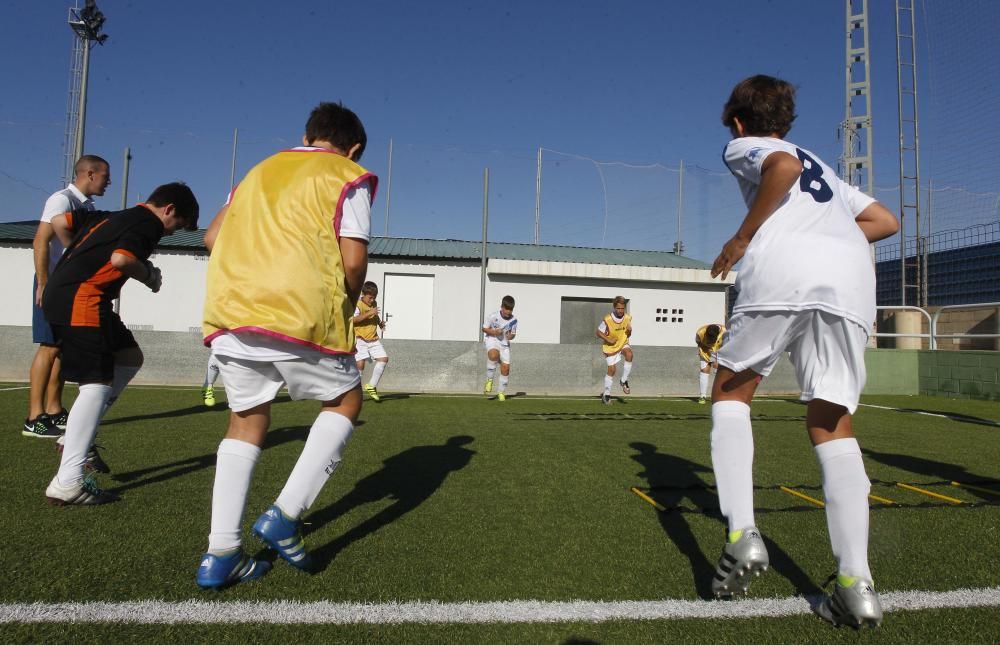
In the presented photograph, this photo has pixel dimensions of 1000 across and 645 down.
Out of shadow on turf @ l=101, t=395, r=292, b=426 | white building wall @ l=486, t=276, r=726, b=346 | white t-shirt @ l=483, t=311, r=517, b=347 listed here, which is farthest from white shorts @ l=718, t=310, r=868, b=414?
white building wall @ l=486, t=276, r=726, b=346

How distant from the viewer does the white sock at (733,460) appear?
2.19 meters

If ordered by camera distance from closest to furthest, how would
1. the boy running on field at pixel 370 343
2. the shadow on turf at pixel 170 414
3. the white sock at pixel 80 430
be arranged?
the white sock at pixel 80 430 < the shadow on turf at pixel 170 414 < the boy running on field at pixel 370 343

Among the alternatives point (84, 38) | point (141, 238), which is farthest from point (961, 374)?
point (84, 38)

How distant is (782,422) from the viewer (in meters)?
7.85

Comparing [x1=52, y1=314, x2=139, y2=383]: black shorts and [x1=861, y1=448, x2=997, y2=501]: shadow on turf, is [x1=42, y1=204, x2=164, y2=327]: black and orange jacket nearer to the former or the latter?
[x1=52, y1=314, x2=139, y2=383]: black shorts

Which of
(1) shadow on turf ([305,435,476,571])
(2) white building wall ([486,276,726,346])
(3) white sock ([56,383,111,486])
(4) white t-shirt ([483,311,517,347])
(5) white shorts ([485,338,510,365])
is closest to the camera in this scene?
(1) shadow on turf ([305,435,476,571])

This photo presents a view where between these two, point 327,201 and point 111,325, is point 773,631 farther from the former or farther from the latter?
point 111,325

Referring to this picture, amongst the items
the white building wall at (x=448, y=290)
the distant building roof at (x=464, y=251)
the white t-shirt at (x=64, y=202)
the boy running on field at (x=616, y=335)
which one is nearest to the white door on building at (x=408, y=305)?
the white building wall at (x=448, y=290)

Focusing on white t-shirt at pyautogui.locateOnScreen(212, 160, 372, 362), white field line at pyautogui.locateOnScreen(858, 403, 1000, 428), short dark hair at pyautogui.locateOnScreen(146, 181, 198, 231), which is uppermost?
short dark hair at pyautogui.locateOnScreen(146, 181, 198, 231)

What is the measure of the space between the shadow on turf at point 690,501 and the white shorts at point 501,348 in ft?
19.3

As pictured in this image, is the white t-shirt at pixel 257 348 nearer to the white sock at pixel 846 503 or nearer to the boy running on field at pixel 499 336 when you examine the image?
the white sock at pixel 846 503

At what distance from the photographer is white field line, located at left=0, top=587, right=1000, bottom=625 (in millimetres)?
1872

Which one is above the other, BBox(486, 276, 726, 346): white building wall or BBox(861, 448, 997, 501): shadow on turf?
BBox(486, 276, 726, 346): white building wall

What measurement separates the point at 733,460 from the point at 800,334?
1.65 ft
